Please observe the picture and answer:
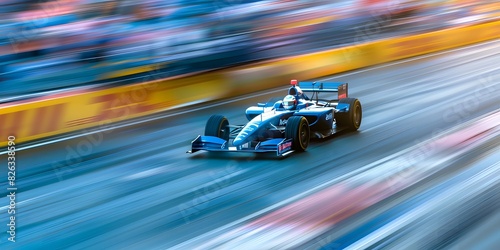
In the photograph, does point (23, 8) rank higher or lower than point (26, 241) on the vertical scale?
higher

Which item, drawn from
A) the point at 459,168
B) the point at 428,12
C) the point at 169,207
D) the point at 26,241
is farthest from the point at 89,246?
the point at 428,12

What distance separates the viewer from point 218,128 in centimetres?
943

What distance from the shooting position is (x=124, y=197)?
301 inches

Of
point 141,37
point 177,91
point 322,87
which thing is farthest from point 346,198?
point 141,37

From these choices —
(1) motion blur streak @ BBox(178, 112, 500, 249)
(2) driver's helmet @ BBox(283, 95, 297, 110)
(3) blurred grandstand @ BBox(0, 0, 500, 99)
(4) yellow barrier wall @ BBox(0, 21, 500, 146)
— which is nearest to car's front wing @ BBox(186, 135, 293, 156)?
(2) driver's helmet @ BBox(283, 95, 297, 110)

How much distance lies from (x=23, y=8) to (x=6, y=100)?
13.9 feet

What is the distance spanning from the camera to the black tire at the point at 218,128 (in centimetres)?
942

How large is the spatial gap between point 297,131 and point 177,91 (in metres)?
5.20

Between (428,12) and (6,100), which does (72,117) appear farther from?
(428,12)

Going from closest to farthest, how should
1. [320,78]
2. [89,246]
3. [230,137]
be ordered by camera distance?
[89,246], [230,137], [320,78]

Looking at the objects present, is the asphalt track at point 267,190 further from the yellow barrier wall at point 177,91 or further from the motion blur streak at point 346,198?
the yellow barrier wall at point 177,91

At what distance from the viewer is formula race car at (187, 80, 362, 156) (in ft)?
29.1

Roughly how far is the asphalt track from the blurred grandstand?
232 cm

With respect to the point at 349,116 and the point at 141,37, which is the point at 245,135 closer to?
the point at 349,116
